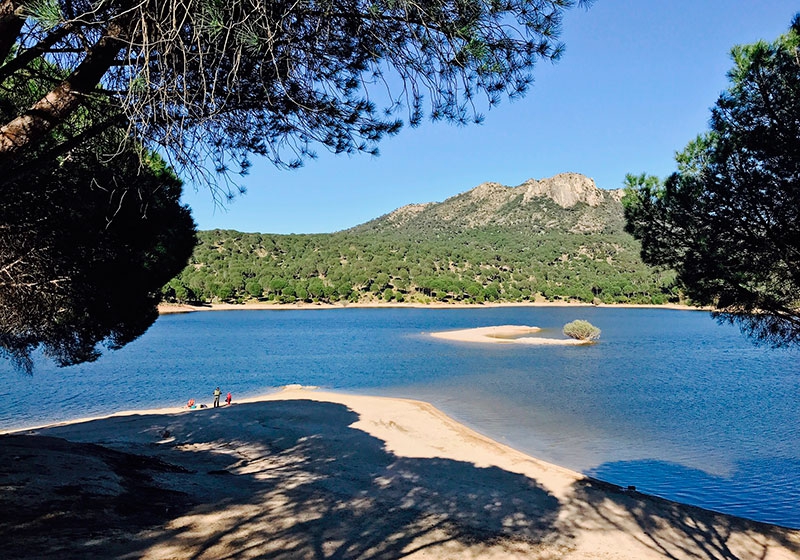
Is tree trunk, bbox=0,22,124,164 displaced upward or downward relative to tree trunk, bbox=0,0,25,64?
downward

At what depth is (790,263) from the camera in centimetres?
752

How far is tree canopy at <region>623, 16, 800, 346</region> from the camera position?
719cm

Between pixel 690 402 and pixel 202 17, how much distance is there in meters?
26.1

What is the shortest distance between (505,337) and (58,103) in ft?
171

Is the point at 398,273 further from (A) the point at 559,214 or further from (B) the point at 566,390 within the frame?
(A) the point at 559,214

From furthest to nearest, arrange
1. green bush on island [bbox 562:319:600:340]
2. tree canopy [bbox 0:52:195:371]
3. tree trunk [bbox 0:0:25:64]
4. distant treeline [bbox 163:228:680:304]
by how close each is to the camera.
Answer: distant treeline [bbox 163:228:680:304], green bush on island [bbox 562:319:600:340], tree canopy [bbox 0:52:195:371], tree trunk [bbox 0:0:25:64]

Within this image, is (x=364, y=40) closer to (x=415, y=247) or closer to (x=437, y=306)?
(x=437, y=306)

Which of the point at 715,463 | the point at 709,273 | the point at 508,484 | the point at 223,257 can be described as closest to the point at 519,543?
the point at 508,484

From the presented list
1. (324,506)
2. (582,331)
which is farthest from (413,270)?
(324,506)

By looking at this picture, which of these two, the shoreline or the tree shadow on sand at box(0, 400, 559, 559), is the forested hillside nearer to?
the shoreline

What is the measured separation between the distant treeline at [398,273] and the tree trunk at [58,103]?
9328cm

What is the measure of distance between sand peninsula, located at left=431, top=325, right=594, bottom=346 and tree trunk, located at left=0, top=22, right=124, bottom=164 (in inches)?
1854

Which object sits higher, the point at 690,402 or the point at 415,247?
the point at 415,247

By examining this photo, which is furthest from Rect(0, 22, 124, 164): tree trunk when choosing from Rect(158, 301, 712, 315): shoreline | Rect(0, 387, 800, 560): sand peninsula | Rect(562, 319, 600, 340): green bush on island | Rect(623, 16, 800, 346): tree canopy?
Rect(158, 301, 712, 315): shoreline
